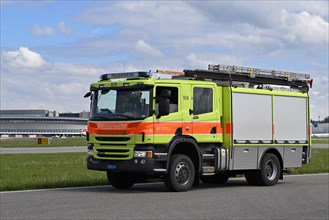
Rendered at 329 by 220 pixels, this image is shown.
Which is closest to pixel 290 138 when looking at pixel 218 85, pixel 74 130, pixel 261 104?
pixel 261 104

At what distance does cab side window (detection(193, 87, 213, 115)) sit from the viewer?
14281 millimetres

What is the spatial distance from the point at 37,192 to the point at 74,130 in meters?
155

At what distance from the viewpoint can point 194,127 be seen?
46.4 feet

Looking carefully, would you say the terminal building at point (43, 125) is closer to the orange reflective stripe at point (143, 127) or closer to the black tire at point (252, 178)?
the black tire at point (252, 178)

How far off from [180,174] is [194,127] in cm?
123

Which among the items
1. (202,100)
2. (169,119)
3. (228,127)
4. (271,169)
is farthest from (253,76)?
(169,119)

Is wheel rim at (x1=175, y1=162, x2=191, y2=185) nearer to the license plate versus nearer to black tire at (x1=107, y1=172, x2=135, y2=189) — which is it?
the license plate

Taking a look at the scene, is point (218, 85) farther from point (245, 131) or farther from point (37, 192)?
point (37, 192)

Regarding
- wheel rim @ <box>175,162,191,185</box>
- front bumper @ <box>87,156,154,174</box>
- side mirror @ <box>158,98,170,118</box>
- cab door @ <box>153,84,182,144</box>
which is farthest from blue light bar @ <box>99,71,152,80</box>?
wheel rim @ <box>175,162,191,185</box>

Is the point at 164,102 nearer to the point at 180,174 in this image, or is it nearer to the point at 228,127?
the point at 180,174

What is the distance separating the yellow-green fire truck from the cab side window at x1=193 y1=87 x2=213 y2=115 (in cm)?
3

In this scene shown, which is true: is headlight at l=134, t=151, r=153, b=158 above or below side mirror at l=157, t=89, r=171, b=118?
below

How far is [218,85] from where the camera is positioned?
1516 centimetres

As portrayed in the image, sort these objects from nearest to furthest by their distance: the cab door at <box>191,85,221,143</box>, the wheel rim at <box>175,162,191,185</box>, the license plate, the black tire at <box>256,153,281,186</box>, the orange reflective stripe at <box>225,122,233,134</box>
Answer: the license plate, the wheel rim at <box>175,162,191,185</box>, the cab door at <box>191,85,221,143</box>, the orange reflective stripe at <box>225,122,233,134</box>, the black tire at <box>256,153,281,186</box>
